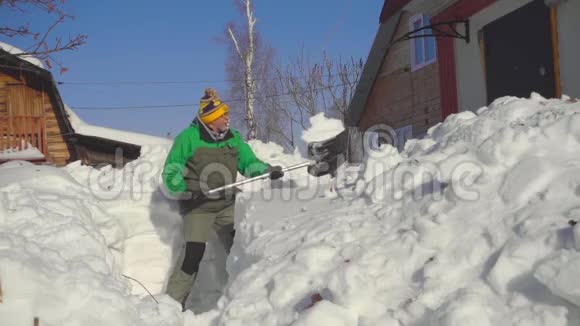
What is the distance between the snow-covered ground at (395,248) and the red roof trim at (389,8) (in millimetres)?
8535

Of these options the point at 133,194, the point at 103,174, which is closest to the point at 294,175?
the point at 133,194

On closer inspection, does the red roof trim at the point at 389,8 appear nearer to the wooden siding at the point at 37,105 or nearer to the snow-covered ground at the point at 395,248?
the snow-covered ground at the point at 395,248

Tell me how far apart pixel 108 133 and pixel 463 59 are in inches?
388

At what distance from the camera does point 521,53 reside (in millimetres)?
8094

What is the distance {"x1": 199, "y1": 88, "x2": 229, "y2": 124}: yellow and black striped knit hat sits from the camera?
16.2ft

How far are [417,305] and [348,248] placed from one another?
0.78 metres

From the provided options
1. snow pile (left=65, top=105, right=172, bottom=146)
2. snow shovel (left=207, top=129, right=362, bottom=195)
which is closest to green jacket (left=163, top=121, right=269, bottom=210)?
snow shovel (left=207, top=129, right=362, bottom=195)

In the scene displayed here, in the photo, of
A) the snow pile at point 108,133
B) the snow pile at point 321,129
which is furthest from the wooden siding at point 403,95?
the snow pile at point 108,133

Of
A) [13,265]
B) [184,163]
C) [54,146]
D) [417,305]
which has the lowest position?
[417,305]

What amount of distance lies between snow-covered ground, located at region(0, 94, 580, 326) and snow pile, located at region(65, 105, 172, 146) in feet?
30.7

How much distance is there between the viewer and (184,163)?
4.96 m

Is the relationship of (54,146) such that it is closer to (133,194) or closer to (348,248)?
(133,194)

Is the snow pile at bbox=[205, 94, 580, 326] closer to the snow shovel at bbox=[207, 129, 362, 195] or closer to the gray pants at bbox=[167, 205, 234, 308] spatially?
the gray pants at bbox=[167, 205, 234, 308]

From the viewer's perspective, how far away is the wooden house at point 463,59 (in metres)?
7.45
